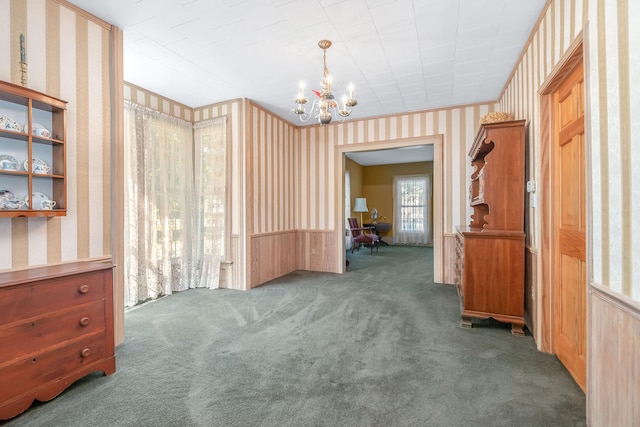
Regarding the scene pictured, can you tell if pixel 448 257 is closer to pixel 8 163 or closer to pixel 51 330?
pixel 51 330

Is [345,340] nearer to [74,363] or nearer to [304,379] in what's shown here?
[304,379]

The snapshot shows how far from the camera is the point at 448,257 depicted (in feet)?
14.8

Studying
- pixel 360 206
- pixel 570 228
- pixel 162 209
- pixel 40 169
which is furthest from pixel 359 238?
Result: pixel 40 169

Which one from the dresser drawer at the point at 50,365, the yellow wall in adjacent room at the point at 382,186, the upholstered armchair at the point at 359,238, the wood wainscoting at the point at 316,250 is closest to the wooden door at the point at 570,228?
the dresser drawer at the point at 50,365

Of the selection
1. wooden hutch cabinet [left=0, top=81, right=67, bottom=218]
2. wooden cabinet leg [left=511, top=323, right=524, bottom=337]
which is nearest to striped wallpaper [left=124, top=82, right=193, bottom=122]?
wooden hutch cabinet [left=0, top=81, right=67, bottom=218]

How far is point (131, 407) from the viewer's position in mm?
1672

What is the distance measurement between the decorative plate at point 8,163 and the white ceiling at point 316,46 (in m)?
1.35

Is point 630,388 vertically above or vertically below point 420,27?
below

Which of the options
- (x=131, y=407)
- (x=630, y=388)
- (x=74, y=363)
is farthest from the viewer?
(x=74, y=363)

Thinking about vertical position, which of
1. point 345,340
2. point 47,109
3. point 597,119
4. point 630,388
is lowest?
point 345,340

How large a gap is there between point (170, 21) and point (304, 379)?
10.2ft

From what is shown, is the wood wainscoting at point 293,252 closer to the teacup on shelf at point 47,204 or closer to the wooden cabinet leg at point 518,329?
the teacup on shelf at point 47,204

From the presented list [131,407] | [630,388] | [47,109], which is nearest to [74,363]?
[131,407]

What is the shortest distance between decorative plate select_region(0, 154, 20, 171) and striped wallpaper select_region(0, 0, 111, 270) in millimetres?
297
